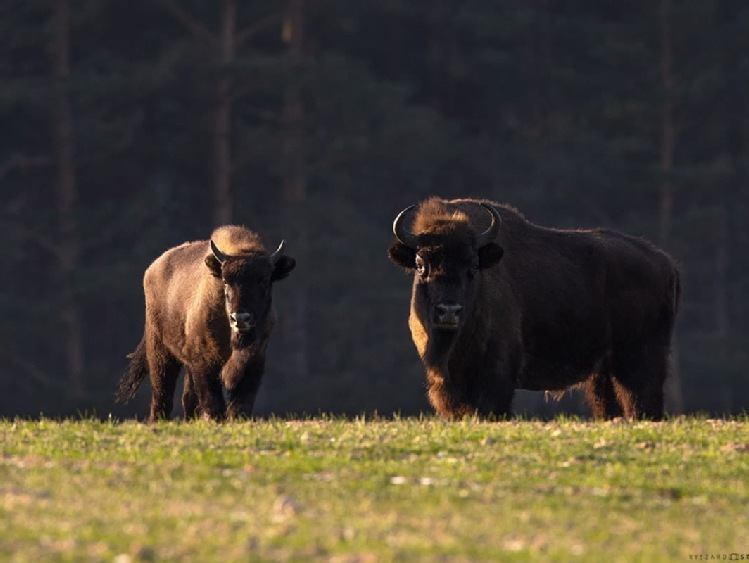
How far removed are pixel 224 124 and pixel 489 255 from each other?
110 ft

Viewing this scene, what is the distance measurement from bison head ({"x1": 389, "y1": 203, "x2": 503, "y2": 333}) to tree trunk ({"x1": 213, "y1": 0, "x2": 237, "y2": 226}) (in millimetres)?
32202

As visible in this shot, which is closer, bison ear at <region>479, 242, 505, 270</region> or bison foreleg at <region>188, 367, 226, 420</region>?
bison ear at <region>479, 242, 505, 270</region>

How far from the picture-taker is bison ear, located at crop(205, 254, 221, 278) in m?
17.6

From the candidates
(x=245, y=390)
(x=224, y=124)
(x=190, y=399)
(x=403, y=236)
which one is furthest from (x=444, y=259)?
(x=224, y=124)

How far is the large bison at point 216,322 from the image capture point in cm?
1731

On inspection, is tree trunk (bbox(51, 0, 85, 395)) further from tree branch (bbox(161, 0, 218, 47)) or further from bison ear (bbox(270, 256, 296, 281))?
bison ear (bbox(270, 256, 296, 281))

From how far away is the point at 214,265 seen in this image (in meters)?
17.7

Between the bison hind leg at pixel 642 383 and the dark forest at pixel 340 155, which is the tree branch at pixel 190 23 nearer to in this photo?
the dark forest at pixel 340 155

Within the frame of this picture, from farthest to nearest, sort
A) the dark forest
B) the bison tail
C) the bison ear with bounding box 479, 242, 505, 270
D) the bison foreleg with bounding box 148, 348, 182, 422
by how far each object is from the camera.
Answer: the dark forest
the bison tail
the bison foreleg with bounding box 148, 348, 182, 422
the bison ear with bounding box 479, 242, 505, 270

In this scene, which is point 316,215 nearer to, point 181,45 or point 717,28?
point 181,45

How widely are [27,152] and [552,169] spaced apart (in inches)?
552

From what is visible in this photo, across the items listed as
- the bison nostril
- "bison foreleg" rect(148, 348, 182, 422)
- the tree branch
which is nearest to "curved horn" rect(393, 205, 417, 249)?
the bison nostril

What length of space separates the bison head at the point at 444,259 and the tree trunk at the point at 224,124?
32.2 m

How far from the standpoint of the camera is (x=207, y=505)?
390 inches
